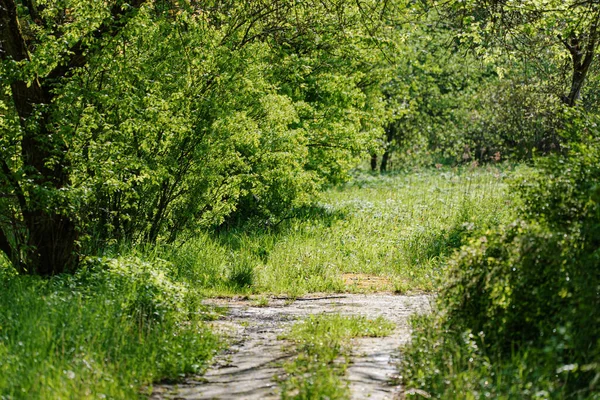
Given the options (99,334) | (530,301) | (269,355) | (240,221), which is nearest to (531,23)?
(530,301)

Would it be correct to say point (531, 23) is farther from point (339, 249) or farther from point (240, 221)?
point (240, 221)

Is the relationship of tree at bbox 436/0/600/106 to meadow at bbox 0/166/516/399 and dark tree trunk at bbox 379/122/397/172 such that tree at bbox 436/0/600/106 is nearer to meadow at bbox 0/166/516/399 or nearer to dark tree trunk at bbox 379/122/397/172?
meadow at bbox 0/166/516/399

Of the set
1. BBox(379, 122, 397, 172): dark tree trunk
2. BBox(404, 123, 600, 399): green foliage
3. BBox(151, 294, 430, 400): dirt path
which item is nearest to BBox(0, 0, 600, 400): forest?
BBox(404, 123, 600, 399): green foliage

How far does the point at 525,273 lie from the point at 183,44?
23.1ft

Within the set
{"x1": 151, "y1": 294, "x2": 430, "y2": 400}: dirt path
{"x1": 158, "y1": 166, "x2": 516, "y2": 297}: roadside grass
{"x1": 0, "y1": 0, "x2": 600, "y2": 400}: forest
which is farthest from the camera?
{"x1": 158, "y1": 166, "x2": 516, "y2": 297}: roadside grass

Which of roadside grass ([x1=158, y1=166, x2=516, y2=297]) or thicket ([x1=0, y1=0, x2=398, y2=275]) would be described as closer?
thicket ([x1=0, y1=0, x2=398, y2=275])

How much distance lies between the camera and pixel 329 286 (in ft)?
39.7

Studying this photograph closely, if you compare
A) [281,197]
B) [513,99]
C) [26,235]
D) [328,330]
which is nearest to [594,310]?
[328,330]

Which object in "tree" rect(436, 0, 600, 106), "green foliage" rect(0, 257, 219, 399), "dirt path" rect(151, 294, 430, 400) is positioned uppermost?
"tree" rect(436, 0, 600, 106)

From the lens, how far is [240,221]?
16453mm

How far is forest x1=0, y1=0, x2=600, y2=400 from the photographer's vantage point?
5.83 m

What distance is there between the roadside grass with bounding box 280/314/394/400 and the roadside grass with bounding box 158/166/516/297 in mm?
1429

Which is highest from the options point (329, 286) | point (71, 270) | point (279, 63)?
point (279, 63)

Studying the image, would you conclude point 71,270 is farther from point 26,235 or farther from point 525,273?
point 525,273
